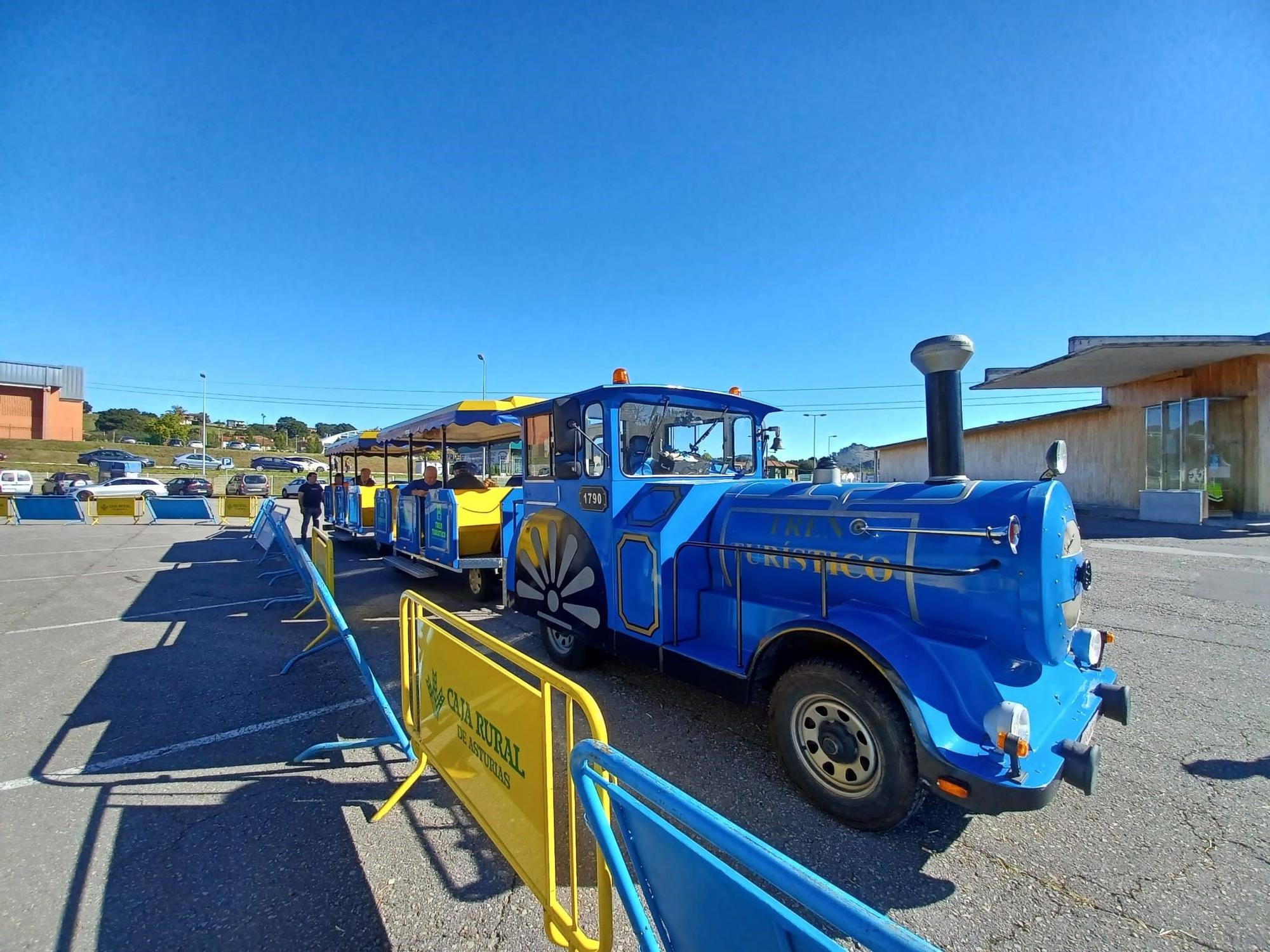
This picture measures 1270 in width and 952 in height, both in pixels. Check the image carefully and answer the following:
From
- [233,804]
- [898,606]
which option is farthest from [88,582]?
[898,606]

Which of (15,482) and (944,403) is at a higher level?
(944,403)

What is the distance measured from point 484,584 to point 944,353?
19.8 feet

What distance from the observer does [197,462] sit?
139ft

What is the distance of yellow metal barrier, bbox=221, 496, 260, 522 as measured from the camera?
19.2 metres

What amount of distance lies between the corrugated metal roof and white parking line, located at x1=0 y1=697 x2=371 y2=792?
5933cm

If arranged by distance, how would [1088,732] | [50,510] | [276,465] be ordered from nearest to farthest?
[1088,732], [50,510], [276,465]

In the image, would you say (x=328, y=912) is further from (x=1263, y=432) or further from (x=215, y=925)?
(x=1263, y=432)

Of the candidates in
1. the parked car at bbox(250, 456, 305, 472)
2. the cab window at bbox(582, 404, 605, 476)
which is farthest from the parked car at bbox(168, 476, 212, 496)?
the cab window at bbox(582, 404, 605, 476)

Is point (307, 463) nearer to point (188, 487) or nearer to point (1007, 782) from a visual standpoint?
point (188, 487)

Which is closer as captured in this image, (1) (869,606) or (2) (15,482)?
(1) (869,606)

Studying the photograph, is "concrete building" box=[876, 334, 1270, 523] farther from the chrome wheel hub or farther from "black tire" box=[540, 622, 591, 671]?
the chrome wheel hub

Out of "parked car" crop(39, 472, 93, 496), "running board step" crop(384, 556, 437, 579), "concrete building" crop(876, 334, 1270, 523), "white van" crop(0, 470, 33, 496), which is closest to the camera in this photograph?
"running board step" crop(384, 556, 437, 579)

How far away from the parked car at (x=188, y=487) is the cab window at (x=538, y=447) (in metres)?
26.9

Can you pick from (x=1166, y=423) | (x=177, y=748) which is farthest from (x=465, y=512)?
(x=1166, y=423)
